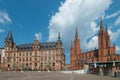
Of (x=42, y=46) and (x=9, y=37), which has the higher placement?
(x=9, y=37)

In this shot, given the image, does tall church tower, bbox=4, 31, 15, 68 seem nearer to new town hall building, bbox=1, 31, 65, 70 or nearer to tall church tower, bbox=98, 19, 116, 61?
new town hall building, bbox=1, 31, 65, 70

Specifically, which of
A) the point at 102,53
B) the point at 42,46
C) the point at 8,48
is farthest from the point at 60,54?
the point at 8,48

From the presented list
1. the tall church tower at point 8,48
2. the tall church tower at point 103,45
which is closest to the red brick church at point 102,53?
the tall church tower at point 103,45

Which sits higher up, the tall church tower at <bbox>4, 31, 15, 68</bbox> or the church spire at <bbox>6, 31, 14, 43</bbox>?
the church spire at <bbox>6, 31, 14, 43</bbox>

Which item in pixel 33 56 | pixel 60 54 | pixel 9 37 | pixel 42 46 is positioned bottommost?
pixel 33 56

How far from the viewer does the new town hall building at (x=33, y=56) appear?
441ft

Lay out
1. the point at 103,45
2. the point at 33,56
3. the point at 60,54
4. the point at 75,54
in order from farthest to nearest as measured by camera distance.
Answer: the point at 75,54
the point at 33,56
the point at 60,54
the point at 103,45

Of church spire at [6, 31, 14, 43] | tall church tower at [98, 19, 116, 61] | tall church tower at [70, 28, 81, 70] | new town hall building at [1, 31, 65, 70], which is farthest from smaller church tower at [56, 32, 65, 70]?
church spire at [6, 31, 14, 43]

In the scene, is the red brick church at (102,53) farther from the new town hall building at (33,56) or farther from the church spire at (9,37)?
the church spire at (9,37)

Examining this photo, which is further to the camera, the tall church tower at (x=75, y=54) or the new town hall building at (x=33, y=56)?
the tall church tower at (x=75, y=54)

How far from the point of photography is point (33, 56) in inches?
5487

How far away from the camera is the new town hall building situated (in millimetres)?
134375

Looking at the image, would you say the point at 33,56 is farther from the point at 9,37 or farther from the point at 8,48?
the point at 9,37

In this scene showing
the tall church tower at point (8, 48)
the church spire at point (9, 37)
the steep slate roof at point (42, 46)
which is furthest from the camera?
the church spire at point (9, 37)
